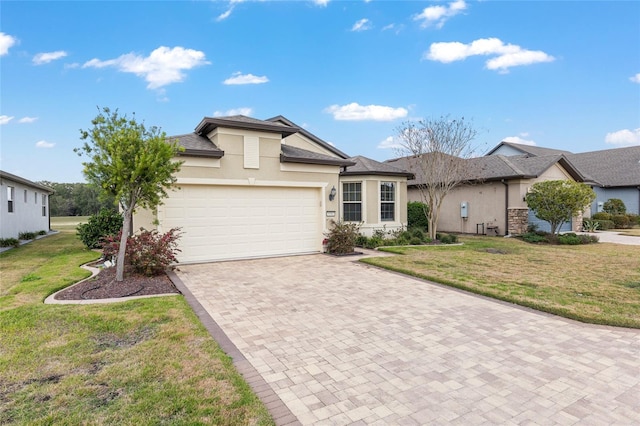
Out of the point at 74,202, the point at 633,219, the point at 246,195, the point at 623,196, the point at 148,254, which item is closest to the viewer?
the point at 148,254

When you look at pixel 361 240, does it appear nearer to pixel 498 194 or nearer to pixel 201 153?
pixel 201 153

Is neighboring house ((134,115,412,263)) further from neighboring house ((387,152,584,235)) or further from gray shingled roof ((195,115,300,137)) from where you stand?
neighboring house ((387,152,584,235))

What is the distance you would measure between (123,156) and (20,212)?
1493 centimetres

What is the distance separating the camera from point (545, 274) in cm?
845

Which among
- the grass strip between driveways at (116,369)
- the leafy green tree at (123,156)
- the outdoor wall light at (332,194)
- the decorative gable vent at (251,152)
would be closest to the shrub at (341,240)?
the outdoor wall light at (332,194)

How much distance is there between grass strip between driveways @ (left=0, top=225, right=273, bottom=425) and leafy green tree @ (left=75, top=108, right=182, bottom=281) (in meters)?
2.40

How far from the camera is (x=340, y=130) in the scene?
75.6 ft

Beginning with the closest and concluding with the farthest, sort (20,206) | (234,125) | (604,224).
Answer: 1. (234,125)
2. (20,206)
3. (604,224)

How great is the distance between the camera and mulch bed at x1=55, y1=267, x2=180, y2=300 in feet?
20.7

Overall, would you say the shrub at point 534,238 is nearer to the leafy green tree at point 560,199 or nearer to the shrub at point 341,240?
the leafy green tree at point 560,199

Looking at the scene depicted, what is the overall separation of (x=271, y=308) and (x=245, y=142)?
6175mm

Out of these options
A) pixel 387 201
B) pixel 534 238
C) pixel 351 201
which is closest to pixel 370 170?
pixel 351 201

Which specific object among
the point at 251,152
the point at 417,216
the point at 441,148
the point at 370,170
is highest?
the point at 441,148

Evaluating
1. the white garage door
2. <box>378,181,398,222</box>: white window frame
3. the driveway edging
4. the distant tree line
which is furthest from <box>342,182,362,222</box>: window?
the distant tree line
